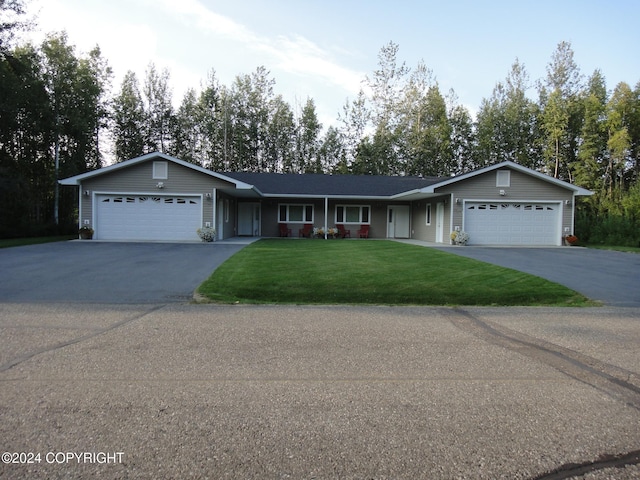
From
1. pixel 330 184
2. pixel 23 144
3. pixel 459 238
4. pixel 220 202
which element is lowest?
pixel 459 238

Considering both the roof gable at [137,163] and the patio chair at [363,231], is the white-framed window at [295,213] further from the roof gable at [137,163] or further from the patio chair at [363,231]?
the roof gable at [137,163]

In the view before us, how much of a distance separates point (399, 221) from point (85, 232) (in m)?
17.0

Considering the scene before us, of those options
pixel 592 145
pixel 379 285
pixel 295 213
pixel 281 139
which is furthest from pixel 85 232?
pixel 592 145

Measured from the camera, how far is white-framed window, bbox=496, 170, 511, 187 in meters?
20.9

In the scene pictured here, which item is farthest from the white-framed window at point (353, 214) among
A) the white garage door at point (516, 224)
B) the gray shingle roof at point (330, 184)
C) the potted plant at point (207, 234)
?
the potted plant at point (207, 234)

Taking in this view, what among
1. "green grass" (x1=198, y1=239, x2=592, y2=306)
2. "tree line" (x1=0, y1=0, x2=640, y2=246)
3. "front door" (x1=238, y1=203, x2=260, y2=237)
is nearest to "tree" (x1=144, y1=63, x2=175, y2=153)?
"tree line" (x1=0, y1=0, x2=640, y2=246)

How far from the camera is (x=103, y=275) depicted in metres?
10.2

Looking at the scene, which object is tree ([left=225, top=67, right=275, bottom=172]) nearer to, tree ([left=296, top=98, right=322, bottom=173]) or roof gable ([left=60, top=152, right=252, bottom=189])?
tree ([left=296, top=98, right=322, bottom=173])

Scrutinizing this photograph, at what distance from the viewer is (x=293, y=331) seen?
5723mm

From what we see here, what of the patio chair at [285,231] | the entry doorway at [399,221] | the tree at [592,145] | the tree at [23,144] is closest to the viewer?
the tree at [23,144]

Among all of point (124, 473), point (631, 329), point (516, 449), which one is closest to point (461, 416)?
point (516, 449)

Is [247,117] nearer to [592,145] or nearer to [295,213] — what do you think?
[295,213]

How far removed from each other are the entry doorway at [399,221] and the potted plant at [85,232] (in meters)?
16.0

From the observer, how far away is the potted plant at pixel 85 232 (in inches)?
797
